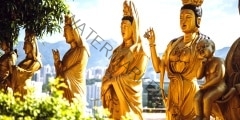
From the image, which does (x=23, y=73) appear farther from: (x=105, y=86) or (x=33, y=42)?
(x=105, y=86)

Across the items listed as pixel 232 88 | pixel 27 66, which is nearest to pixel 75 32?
pixel 27 66

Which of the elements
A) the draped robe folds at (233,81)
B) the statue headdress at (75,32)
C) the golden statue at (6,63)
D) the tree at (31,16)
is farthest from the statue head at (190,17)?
the golden statue at (6,63)

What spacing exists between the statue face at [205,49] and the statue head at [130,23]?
171 centimetres

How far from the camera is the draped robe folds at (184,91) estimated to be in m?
5.25

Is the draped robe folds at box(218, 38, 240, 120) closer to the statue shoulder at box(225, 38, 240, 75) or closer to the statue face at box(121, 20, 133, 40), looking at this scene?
the statue shoulder at box(225, 38, 240, 75)

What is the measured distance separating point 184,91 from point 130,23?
125 centimetres

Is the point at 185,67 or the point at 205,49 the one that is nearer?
the point at 205,49

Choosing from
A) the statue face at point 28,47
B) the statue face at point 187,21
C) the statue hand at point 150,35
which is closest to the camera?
the statue face at point 187,21

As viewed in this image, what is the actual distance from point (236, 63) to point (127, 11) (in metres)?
1.94

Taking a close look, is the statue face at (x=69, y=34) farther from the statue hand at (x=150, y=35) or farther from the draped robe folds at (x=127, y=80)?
the statue hand at (x=150, y=35)

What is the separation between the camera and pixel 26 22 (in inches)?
285

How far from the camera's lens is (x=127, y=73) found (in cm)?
611

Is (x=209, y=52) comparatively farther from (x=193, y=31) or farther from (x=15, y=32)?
(x=15, y=32)

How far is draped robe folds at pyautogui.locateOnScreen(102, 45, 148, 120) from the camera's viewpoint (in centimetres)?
607
